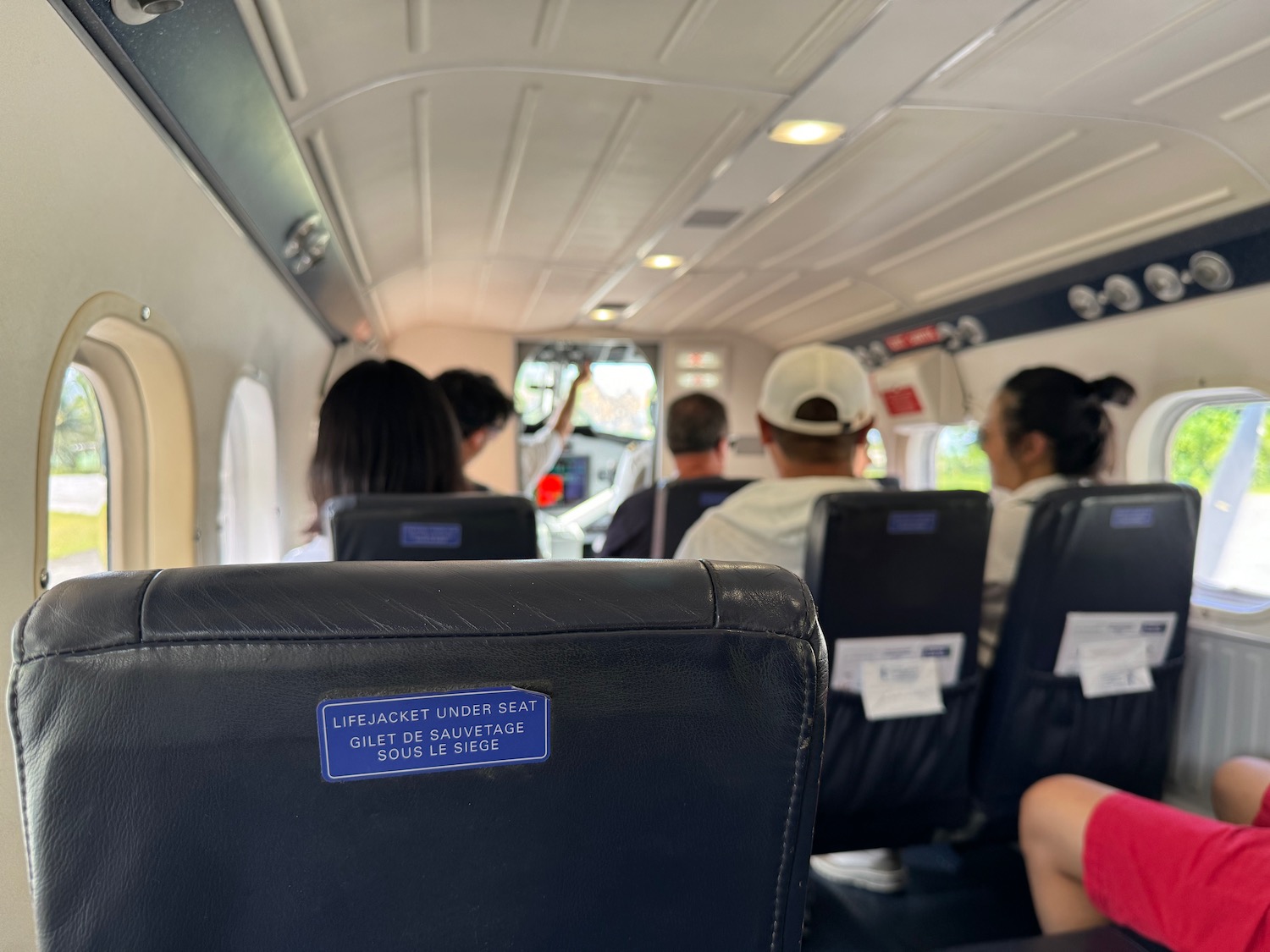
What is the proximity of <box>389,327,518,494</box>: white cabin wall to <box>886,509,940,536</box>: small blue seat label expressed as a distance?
19.1 feet

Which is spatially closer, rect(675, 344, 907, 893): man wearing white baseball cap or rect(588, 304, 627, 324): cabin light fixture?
rect(675, 344, 907, 893): man wearing white baseball cap

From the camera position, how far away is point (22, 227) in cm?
141

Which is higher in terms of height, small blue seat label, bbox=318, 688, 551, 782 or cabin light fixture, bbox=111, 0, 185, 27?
cabin light fixture, bbox=111, 0, 185, 27

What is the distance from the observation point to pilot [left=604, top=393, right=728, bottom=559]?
4125 millimetres

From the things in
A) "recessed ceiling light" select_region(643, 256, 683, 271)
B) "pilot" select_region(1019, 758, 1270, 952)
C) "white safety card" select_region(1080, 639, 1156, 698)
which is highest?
"recessed ceiling light" select_region(643, 256, 683, 271)

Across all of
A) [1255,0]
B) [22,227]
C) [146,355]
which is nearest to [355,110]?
[146,355]

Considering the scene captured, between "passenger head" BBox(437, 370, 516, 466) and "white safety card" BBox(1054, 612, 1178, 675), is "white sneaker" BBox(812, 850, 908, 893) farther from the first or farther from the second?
"passenger head" BBox(437, 370, 516, 466)

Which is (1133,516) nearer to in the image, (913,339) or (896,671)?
(896,671)

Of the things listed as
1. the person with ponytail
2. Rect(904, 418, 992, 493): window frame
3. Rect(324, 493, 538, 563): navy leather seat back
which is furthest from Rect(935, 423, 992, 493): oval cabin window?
Rect(324, 493, 538, 563): navy leather seat back

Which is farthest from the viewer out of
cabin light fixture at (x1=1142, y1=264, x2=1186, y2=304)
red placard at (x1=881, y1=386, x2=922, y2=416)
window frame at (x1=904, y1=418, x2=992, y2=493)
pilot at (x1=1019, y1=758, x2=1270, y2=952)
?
window frame at (x1=904, y1=418, x2=992, y2=493)

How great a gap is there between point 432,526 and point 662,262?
334cm

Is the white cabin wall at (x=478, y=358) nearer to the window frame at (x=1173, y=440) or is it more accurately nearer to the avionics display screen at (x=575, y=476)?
the avionics display screen at (x=575, y=476)

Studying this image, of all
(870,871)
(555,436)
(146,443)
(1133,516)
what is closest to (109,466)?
(146,443)

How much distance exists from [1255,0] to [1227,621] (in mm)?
2222
